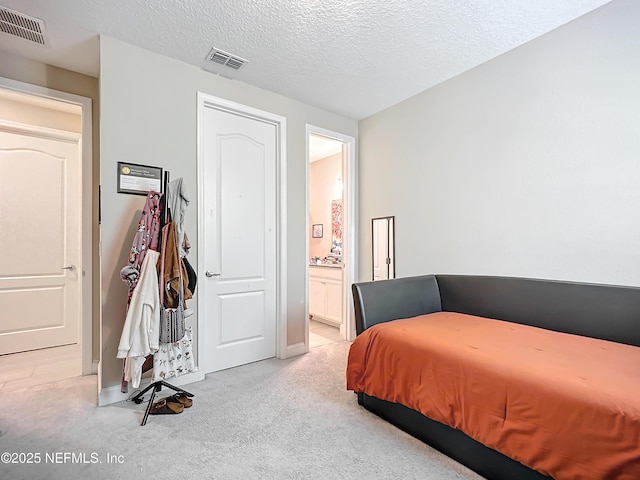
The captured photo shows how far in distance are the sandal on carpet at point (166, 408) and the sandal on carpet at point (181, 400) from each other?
31 mm

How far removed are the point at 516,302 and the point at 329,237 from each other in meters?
3.33

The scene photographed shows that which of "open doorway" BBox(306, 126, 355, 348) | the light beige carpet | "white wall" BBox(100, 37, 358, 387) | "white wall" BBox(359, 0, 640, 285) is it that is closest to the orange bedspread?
the light beige carpet

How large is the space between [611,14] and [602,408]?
2.40 metres

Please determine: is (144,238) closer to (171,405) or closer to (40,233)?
(171,405)

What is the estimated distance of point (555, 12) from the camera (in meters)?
2.08

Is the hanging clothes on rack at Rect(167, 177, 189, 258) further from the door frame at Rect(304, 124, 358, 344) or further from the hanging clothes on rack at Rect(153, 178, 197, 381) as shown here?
the door frame at Rect(304, 124, 358, 344)

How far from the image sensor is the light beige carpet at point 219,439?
1.58m

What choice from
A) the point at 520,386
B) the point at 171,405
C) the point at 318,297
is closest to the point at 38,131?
the point at 171,405

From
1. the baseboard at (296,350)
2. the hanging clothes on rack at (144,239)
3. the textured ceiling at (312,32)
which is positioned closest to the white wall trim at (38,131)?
the textured ceiling at (312,32)

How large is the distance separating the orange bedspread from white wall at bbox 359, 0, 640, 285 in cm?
67

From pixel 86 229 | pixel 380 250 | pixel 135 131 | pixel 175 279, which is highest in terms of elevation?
pixel 135 131

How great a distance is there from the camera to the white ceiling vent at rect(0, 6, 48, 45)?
2.06m

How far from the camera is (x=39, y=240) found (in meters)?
3.44

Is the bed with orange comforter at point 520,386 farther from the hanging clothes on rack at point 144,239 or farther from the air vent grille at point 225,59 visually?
the air vent grille at point 225,59
